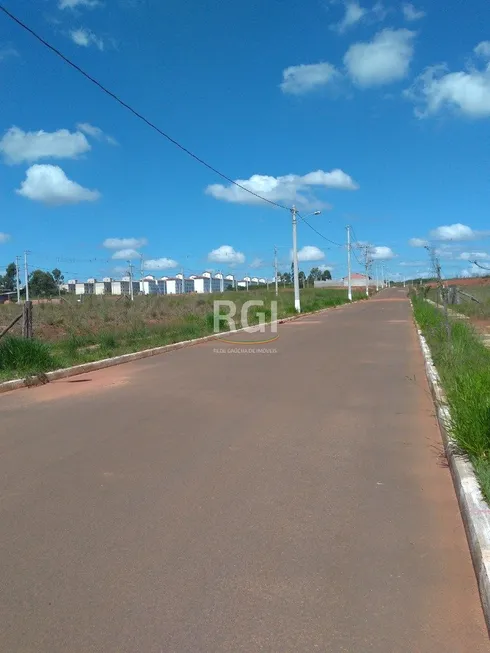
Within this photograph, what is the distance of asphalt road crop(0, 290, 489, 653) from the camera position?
2.77 metres

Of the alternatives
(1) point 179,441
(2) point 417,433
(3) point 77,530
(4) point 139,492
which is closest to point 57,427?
(1) point 179,441

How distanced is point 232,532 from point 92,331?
18.6 meters

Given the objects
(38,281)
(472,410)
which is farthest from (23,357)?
(38,281)

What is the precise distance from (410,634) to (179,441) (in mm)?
3735

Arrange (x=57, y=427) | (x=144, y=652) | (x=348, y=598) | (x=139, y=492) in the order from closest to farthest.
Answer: (x=144, y=652) < (x=348, y=598) < (x=139, y=492) < (x=57, y=427)

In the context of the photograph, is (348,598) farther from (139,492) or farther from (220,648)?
(139,492)

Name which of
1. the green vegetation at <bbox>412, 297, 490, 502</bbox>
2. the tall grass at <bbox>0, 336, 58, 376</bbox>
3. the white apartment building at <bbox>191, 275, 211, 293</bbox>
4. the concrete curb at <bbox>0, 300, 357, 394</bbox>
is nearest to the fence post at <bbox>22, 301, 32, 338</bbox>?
the tall grass at <bbox>0, 336, 58, 376</bbox>

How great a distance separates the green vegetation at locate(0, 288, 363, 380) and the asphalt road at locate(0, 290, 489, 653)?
135 inches

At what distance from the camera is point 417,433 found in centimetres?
648

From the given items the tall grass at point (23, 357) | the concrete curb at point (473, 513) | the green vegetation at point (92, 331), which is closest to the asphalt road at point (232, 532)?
the concrete curb at point (473, 513)

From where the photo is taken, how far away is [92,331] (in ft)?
70.5

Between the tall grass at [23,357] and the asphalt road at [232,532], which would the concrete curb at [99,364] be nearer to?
the tall grass at [23,357]

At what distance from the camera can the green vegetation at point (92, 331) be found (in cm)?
1118

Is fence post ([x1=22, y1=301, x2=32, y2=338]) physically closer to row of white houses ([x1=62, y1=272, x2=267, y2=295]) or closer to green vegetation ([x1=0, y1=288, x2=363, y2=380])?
green vegetation ([x1=0, y1=288, x2=363, y2=380])
